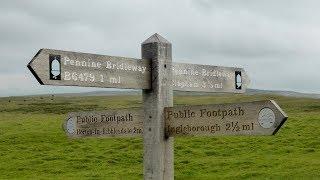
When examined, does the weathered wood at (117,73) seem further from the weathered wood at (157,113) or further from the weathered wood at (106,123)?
the weathered wood at (106,123)

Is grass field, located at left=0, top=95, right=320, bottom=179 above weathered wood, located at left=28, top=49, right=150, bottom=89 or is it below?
below

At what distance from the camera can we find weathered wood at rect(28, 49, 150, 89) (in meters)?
5.62

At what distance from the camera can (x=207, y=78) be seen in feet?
22.7

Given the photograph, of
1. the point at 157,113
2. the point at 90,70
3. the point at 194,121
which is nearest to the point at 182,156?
the point at 157,113

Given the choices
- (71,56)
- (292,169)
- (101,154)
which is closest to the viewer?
(71,56)

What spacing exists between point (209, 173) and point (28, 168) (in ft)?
38.2

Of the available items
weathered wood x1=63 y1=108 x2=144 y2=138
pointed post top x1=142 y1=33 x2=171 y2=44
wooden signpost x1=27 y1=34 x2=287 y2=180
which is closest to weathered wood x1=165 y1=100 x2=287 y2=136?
wooden signpost x1=27 y1=34 x2=287 y2=180

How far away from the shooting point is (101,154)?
119ft

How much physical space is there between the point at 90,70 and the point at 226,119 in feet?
5.49

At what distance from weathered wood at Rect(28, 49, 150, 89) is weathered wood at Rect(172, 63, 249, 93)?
52 cm

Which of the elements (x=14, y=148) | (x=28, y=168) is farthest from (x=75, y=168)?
(x=14, y=148)

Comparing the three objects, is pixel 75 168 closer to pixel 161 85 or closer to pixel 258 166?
pixel 258 166

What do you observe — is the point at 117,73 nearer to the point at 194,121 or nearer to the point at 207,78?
the point at 194,121

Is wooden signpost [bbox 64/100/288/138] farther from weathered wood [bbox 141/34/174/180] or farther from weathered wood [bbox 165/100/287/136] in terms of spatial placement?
weathered wood [bbox 141/34/174/180]
